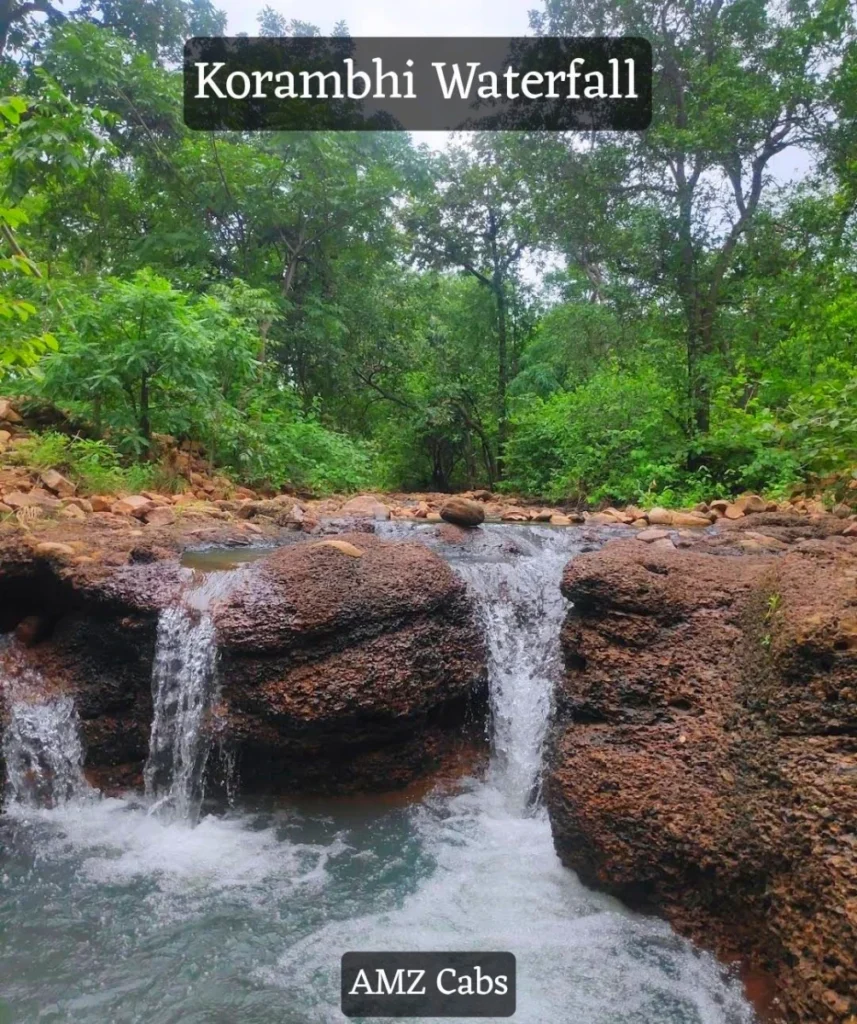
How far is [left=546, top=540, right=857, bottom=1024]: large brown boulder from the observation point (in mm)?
2389

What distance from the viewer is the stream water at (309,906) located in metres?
2.62

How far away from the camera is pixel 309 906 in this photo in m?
3.21

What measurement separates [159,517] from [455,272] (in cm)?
1154

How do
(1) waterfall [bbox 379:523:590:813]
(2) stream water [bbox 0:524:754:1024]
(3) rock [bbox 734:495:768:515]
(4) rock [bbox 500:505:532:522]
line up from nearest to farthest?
(2) stream water [bbox 0:524:754:1024]
(1) waterfall [bbox 379:523:590:813]
(3) rock [bbox 734:495:768:515]
(4) rock [bbox 500:505:532:522]

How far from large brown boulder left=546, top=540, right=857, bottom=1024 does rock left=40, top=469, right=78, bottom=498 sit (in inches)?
206

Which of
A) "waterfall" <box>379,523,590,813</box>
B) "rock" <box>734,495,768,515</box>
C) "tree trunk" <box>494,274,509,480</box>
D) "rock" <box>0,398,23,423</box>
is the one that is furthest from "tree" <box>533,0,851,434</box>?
"rock" <box>0,398,23,423</box>

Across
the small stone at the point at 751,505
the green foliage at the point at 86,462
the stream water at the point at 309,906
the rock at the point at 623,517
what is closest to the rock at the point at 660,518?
the rock at the point at 623,517

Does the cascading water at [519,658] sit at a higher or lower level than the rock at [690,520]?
lower

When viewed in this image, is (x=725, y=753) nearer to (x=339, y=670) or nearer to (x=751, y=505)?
(x=339, y=670)

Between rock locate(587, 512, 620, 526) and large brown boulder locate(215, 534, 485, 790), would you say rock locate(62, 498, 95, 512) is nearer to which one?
large brown boulder locate(215, 534, 485, 790)

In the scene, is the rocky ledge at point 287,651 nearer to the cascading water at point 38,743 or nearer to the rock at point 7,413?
the cascading water at point 38,743

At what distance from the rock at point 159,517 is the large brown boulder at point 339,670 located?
96.5 inches

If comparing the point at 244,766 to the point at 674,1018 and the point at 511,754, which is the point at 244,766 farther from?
the point at 674,1018

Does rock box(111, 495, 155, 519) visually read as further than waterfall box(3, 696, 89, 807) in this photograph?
Yes
